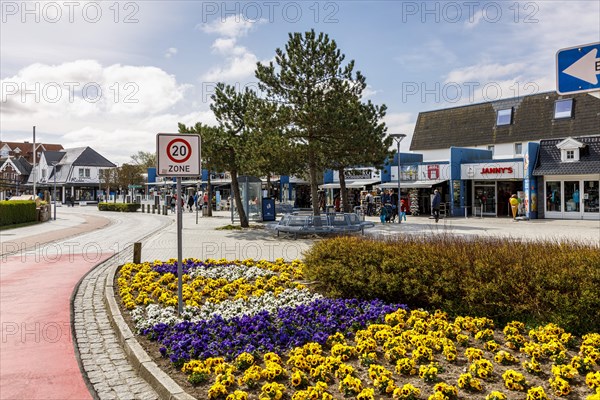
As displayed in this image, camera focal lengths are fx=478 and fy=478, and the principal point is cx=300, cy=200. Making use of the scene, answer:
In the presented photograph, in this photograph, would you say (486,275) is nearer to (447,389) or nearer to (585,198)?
(447,389)

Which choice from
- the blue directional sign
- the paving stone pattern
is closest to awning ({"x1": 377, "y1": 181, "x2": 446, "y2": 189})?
the paving stone pattern

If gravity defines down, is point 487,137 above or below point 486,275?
above

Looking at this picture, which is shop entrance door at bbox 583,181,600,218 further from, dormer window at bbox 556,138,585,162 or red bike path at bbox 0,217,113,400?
red bike path at bbox 0,217,113,400

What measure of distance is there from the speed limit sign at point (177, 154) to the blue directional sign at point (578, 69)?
4.87 m

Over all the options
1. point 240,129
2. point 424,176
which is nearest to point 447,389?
point 240,129

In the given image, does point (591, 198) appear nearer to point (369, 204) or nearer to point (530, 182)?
point (530, 182)

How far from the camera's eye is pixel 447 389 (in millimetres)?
3875

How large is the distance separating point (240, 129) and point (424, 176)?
1670 cm

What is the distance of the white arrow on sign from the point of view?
2.94 metres

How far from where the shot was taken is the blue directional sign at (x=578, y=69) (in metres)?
2.95

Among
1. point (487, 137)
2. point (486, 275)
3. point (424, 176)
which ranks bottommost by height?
point (486, 275)

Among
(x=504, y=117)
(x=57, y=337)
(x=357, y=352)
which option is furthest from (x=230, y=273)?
(x=504, y=117)

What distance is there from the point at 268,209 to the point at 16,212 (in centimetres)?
1450

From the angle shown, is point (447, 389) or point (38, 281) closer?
point (447, 389)
